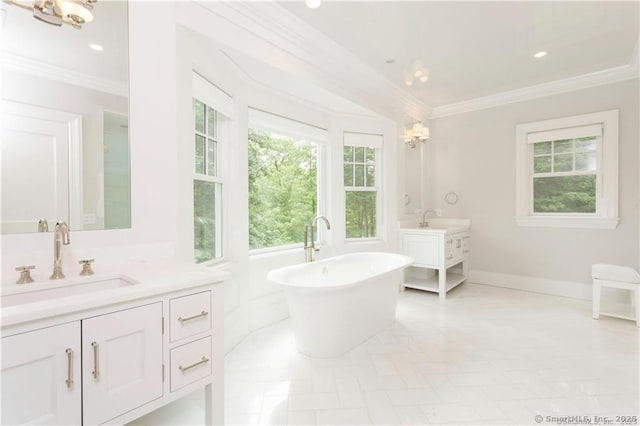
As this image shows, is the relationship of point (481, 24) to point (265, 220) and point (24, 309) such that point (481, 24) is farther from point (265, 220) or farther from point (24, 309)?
point (24, 309)

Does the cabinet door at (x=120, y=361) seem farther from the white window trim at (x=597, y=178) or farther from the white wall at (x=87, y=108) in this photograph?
the white window trim at (x=597, y=178)

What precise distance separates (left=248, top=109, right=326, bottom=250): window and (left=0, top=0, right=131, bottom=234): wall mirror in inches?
73.0

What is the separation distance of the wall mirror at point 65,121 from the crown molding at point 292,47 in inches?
21.7

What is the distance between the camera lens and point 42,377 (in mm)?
946

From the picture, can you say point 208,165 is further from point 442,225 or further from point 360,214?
point 442,225

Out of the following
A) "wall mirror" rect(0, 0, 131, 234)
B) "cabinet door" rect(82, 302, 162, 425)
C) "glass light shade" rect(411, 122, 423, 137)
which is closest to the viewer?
"cabinet door" rect(82, 302, 162, 425)

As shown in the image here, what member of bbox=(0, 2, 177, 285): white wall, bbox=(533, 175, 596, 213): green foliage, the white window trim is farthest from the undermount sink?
bbox=(533, 175, 596, 213): green foliage

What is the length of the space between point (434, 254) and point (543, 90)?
2.53m

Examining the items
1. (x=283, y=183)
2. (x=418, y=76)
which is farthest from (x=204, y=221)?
(x=418, y=76)

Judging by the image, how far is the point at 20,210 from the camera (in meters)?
1.30

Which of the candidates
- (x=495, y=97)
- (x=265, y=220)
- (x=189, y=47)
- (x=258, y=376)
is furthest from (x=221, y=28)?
(x=495, y=97)

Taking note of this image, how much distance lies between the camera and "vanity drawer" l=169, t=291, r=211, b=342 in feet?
4.09

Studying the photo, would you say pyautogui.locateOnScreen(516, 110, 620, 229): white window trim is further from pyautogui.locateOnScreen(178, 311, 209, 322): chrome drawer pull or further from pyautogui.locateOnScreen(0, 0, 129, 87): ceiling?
pyautogui.locateOnScreen(0, 0, 129, 87): ceiling

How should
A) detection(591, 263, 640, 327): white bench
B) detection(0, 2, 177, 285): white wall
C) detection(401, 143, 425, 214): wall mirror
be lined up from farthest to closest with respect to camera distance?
detection(401, 143, 425, 214): wall mirror → detection(591, 263, 640, 327): white bench → detection(0, 2, 177, 285): white wall
